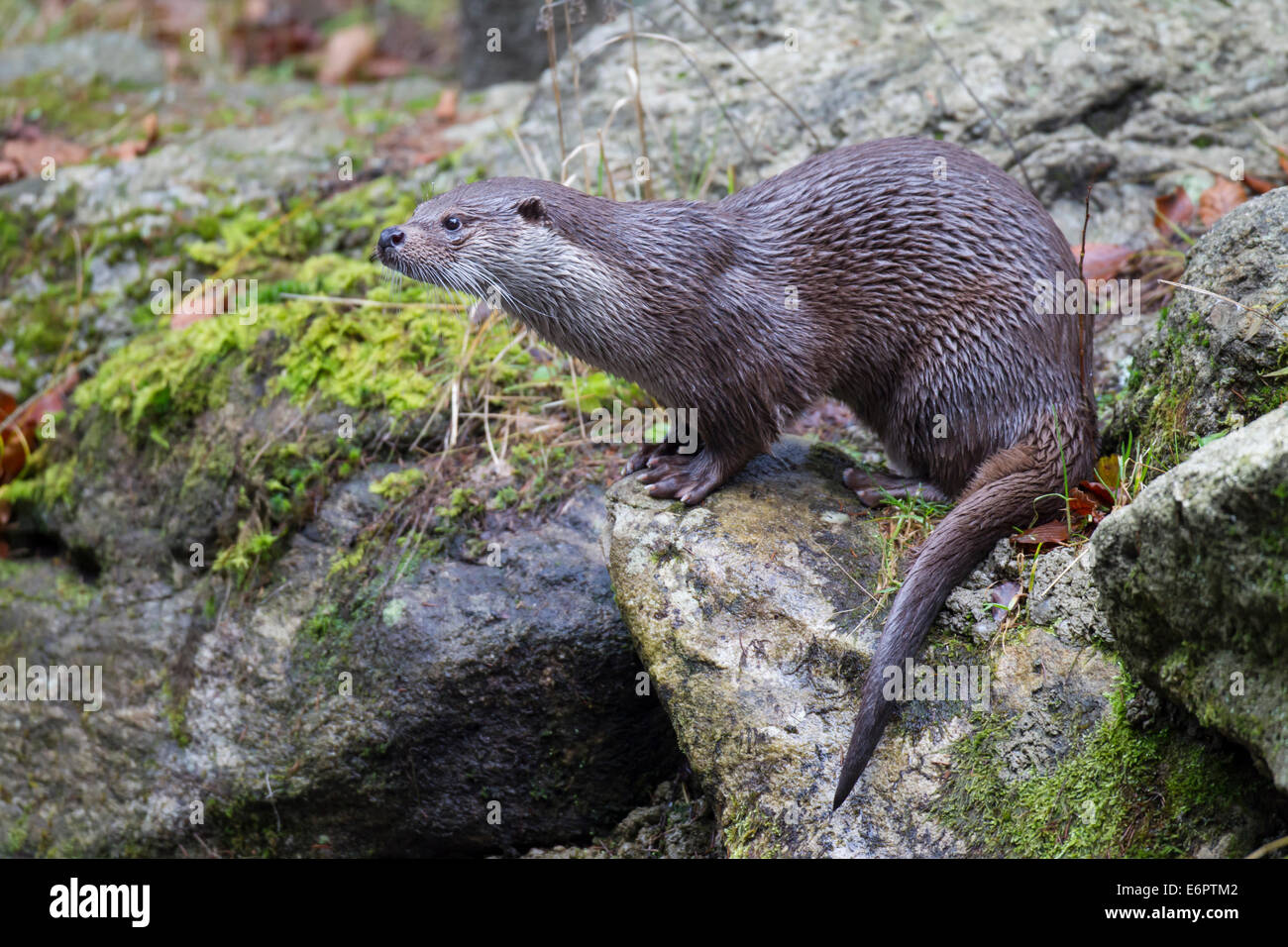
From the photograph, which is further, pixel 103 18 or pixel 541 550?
pixel 103 18

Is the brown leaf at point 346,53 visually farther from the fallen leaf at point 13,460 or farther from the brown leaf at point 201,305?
the fallen leaf at point 13,460

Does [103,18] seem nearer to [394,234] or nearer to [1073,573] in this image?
[394,234]

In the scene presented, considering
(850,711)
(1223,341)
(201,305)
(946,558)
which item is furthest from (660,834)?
(201,305)

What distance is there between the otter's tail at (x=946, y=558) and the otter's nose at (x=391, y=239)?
5.59 ft

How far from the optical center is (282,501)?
3.99m

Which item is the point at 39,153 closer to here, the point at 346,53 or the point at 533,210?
the point at 346,53

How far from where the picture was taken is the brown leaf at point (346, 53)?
7.92 metres

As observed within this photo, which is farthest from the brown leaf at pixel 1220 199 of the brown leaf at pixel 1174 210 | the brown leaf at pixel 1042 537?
the brown leaf at pixel 1042 537

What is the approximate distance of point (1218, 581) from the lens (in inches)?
85.9

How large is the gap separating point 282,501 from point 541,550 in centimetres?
101

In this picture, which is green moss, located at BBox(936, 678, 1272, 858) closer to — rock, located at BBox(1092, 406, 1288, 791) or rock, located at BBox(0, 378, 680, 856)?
rock, located at BBox(1092, 406, 1288, 791)

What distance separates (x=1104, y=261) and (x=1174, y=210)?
1.54 ft

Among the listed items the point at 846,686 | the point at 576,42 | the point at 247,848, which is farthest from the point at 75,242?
the point at 846,686
